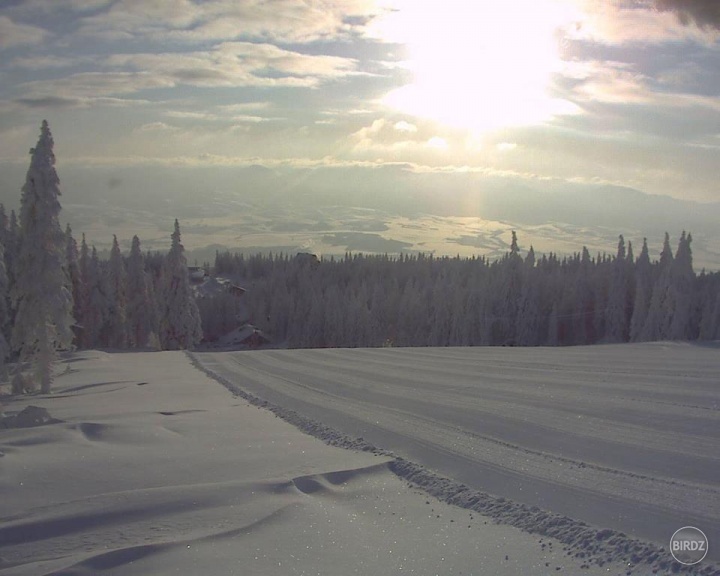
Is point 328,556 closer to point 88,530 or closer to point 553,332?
point 88,530

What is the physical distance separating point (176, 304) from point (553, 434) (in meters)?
50.1

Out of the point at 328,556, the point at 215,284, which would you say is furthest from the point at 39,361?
the point at 215,284

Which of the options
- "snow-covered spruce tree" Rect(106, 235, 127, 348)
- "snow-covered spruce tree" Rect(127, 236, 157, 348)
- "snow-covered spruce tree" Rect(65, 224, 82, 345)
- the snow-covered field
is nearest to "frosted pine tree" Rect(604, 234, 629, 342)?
"snow-covered spruce tree" Rect(127, 236, 157, 348)

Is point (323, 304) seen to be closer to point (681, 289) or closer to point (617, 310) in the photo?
point (617, 310)

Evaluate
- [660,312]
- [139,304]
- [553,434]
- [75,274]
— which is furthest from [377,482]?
[660,312]

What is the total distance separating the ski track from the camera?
6.98 metres

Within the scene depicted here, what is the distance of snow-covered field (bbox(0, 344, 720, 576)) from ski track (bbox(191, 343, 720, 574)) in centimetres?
4

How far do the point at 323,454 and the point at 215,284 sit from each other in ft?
502

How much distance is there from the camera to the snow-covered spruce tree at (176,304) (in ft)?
183

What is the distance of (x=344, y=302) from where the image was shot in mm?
98625

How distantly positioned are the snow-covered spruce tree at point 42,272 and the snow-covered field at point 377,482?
40.3ft

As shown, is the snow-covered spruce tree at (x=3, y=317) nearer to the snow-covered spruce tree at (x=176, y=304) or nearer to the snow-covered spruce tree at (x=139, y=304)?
the snow-covered spruce tree at (x=139, y=304)

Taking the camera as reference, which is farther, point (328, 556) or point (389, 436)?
point (389, 436)

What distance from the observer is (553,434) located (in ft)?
35.0
